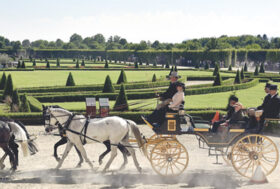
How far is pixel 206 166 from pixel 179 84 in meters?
3.06

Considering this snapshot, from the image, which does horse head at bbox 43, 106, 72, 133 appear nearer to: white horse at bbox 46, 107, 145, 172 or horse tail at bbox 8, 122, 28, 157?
white horse at bbox 46, 107, 145, 172

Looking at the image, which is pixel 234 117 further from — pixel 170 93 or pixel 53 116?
pixel 53 116

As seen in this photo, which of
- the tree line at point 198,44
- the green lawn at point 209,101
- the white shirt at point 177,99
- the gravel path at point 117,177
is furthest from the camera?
the tree line at point 198,44

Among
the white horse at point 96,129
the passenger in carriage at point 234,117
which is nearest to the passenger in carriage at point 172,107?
the white horse at point 96,129

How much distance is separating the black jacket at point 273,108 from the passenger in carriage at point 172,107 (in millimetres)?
2407

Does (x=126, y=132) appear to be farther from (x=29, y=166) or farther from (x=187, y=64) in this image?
(x=187, y=64)

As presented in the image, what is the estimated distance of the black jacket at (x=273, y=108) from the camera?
9484 millimetres

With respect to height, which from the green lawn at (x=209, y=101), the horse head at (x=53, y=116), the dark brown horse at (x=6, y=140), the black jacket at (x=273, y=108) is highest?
the black jacket at (x=273, y=108)

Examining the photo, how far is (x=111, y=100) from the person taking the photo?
1025 inches

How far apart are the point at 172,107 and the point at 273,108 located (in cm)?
285

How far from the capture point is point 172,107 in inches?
380

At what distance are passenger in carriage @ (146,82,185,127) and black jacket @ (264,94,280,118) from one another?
2.41 meters

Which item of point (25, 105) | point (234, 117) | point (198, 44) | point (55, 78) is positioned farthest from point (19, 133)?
point (198, 44)

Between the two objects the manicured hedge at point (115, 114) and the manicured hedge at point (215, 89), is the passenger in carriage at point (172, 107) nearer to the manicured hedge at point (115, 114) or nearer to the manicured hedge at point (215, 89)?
the manicured hedge at point (115, 114)
